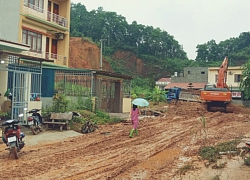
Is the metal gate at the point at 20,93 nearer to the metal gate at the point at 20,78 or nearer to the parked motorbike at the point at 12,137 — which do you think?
the metal gate at the point at 20,78

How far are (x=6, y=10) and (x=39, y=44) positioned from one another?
3513 mm

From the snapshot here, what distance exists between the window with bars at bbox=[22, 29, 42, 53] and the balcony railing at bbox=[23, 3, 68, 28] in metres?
1.47

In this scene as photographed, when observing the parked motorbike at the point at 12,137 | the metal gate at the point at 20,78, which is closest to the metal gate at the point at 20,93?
the metal gate at the point at 20,78

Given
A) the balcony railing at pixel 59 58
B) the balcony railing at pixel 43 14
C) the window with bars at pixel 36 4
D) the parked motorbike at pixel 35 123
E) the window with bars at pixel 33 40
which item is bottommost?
the parked motorbike at pixel 35 123

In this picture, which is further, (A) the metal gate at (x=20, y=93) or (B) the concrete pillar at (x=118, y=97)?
(B) the concrete pillar at (x=118, y=97)

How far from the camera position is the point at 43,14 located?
23.7 m

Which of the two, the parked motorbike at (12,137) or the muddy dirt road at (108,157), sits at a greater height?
the parked motorbike at (12,137)

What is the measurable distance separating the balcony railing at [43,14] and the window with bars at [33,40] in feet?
4.82

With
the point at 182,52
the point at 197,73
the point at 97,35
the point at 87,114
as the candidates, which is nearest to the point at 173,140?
the point at 87,114

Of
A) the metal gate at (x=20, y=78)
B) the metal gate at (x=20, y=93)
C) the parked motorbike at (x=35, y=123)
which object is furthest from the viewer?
the metal gate at (x=20, y=93)

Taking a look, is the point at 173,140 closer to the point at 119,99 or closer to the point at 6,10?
the point at 119,99

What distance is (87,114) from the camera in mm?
16391

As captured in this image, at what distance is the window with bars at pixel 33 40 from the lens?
72.6ft

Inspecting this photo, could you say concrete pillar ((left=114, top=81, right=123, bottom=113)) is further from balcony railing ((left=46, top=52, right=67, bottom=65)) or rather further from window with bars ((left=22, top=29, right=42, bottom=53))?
window with bars ((left=22, top=29, right=42, bottom=53))
